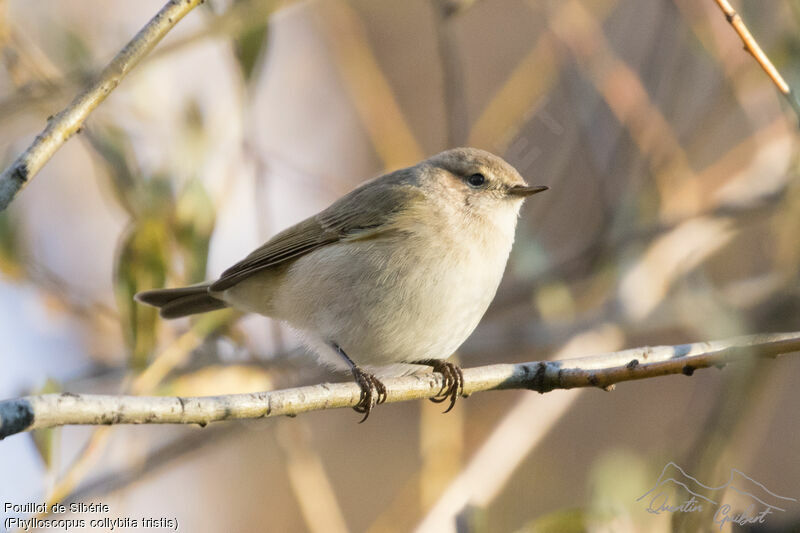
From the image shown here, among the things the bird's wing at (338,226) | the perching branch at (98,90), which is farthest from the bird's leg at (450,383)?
the perching branch at (98,90)

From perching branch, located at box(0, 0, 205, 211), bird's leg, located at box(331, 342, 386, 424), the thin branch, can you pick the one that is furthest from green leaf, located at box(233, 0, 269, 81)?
the thin branch

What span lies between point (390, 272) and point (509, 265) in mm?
2623

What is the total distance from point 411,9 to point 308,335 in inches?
204

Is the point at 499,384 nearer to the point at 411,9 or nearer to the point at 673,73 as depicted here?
the point at 673,73

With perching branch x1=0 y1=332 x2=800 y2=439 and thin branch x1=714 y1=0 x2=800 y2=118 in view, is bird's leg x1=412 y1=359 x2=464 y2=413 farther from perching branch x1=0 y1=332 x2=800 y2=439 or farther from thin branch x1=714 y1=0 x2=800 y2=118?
thin branch x1=714 y1=0 x2=800 y2=118

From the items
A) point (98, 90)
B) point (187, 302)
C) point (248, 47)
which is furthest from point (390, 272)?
point (98, 90)

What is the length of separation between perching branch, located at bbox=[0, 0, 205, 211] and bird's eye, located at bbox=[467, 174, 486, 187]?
2151 mm

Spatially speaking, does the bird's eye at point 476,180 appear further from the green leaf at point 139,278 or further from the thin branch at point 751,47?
the thin branch at point 751,47

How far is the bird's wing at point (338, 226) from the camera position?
3772mm

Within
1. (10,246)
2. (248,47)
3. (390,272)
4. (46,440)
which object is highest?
(248,47)

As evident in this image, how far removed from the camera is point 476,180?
3955mm

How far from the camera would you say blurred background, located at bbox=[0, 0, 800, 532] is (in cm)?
311

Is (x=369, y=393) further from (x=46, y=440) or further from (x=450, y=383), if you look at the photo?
(x=46, y=440)

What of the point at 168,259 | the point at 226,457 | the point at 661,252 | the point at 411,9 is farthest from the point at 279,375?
the point at 411,9
